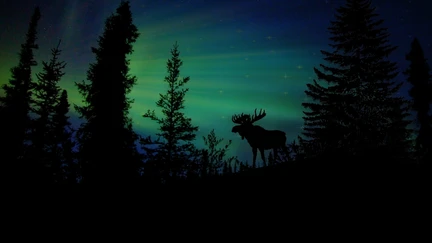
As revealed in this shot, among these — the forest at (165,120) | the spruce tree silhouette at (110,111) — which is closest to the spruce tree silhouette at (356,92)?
the forest at (165,120)

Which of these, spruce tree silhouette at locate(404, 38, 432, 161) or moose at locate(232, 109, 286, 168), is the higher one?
spruce tree silhouette at locate(404, 38, 432, 161)

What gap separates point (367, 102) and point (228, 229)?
17.9 m

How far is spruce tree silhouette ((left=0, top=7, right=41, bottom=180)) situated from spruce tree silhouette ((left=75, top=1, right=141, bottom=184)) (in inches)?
308

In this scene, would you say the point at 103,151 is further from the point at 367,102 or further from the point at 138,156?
the point at 367,102

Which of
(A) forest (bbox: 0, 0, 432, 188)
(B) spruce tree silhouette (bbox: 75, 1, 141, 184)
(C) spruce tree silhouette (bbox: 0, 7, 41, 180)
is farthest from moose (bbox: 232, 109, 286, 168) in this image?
(C) spruce tree silhouette (bbox: 0, 7, 41, 180)

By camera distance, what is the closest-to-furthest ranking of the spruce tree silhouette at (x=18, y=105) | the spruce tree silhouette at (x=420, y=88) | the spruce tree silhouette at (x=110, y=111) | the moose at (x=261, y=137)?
the moose at (x=261, y=137), the spruce tree silhouette at (x=110, y=111), the spruce tree silhouette at (x=18, y=105), the spruce tree silhouette at (x=420, y=88)

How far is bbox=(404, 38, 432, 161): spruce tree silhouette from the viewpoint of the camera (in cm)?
2419

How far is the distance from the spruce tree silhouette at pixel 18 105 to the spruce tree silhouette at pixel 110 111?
783cm

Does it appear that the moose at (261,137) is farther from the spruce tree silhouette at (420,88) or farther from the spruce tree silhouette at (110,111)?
the spruce tree silhouette at (420,88)

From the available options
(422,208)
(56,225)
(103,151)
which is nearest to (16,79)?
(103,151)

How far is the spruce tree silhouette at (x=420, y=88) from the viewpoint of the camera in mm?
24188

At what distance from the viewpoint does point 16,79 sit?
76.3 ft

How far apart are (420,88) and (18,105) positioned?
41512mm

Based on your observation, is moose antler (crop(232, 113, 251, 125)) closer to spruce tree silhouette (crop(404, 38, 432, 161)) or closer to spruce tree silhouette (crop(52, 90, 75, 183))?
spruce tree silhouette (crop(52, 90, 75, 183))
